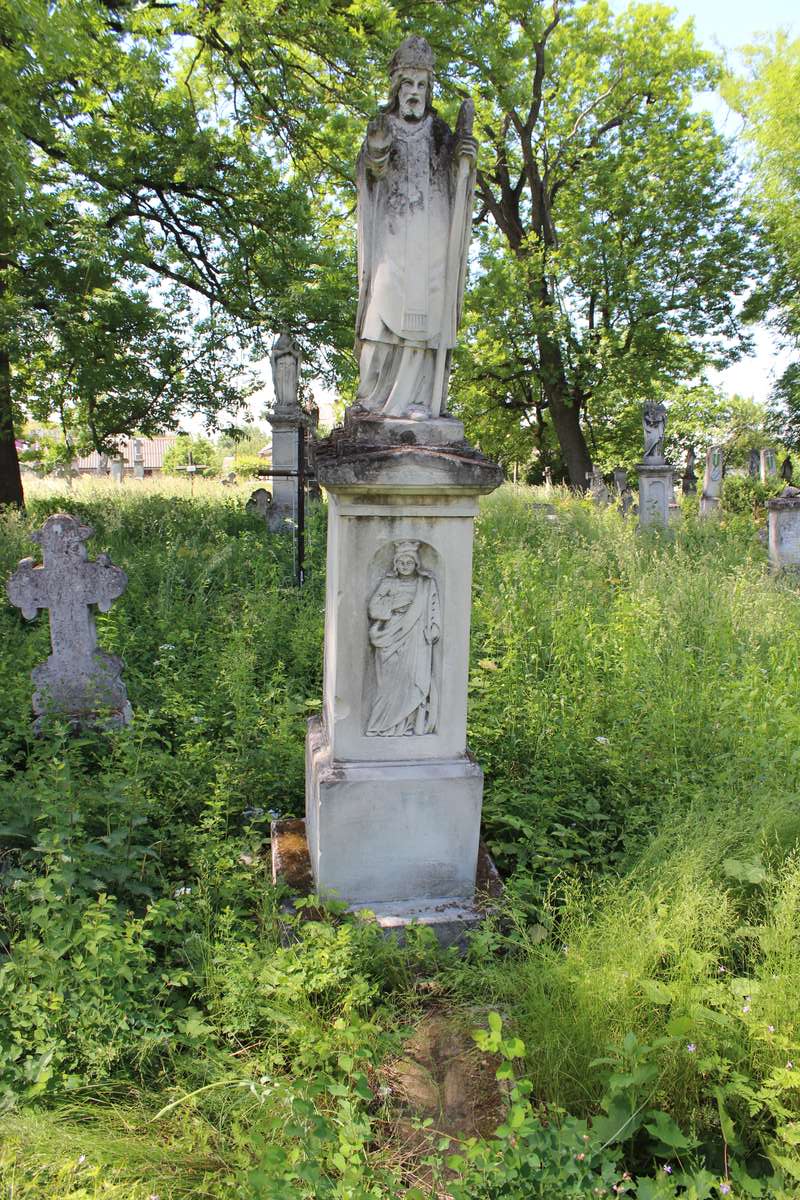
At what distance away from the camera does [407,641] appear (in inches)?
118

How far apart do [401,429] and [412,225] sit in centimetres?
78

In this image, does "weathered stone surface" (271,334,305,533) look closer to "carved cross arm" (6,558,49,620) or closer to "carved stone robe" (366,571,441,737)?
"carved cross arm" (6,558,49,620)

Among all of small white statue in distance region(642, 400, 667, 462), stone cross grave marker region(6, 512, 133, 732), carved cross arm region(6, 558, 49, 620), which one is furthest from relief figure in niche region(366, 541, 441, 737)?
small white statue in distance region(642, 400, 667, 462)

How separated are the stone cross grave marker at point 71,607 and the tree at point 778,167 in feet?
56.5

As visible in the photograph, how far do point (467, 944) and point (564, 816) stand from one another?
90 centimetres

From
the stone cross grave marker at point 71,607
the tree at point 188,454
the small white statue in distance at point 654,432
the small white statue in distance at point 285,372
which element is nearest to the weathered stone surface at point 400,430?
the stone cross grave marker at point 71,607

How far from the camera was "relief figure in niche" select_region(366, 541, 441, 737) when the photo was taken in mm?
2922

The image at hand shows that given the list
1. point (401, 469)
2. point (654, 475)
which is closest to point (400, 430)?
point (401, 469)

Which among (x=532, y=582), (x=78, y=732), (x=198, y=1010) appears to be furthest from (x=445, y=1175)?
(x=532, y=582)

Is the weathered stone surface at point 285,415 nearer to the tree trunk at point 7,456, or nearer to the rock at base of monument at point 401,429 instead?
the tree trunk at point 7,456

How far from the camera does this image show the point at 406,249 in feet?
9.37

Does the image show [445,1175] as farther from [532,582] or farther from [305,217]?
[305,217]

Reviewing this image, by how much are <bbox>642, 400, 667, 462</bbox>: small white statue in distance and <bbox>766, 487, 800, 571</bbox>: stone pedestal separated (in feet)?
15.5

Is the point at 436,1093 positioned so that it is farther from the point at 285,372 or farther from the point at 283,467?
the point at 285,372
